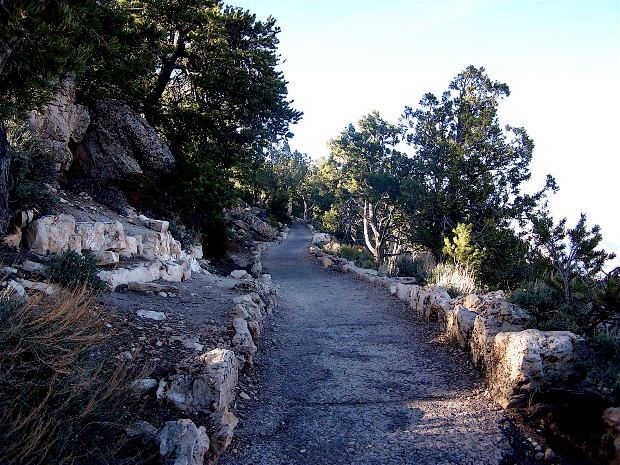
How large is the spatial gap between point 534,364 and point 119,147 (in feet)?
37.1

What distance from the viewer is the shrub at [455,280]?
30.9 feet

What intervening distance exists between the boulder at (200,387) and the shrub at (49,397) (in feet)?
1.48

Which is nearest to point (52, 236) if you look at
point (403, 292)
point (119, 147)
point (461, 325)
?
point (461, 325)

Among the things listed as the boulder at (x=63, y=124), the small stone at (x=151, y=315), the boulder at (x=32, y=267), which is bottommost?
the small stone at (x=151, y=315)

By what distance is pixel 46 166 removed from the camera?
8.95m

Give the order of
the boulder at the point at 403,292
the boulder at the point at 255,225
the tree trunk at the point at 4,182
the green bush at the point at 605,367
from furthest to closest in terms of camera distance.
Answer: the boulder at the point at 255,225 < the boulder at the point at 403,292 < the tree trunk at the point at 4,182 < the green bush at the point at 605,367

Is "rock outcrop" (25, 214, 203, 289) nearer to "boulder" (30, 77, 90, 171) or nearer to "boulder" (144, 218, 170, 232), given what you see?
"boulder" (144, 218, 170, 232)

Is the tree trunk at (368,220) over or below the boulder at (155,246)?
over

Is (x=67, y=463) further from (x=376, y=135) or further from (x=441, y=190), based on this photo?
(x=376, y=135)

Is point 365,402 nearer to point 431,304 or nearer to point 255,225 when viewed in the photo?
point 431,304

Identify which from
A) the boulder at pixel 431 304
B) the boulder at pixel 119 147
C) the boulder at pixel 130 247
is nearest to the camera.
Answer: the boulder at pixel 431 304

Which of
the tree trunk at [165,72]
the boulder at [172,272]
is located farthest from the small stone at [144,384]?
the tree trunk at [165,72]

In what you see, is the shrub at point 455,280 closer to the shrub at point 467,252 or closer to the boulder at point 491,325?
the shrub at point 467,252

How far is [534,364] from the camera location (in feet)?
13.1
